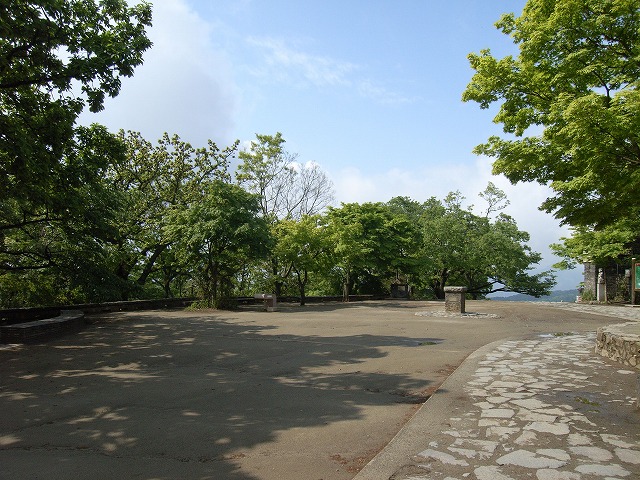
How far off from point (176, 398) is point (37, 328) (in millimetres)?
7714

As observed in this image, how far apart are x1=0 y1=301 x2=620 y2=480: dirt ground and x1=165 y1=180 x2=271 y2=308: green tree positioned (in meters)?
7.93

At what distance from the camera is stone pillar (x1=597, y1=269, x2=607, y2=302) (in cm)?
2722

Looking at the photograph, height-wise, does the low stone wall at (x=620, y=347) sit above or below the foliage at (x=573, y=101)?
below

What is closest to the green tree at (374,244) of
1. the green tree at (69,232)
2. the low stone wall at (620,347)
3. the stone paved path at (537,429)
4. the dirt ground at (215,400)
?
the green tree at (69,232)

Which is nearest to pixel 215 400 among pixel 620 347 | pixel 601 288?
pixel 620 347

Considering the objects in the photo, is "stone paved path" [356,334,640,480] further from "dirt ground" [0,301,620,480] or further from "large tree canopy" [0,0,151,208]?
"large tree canopy" [0,0,151,208]

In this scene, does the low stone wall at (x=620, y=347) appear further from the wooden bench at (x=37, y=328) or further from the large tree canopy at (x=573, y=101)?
the wooden bench at (x=37, y=328)

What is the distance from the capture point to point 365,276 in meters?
35.9

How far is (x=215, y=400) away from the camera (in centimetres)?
550

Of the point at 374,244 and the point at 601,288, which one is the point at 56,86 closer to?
the point at 374,244

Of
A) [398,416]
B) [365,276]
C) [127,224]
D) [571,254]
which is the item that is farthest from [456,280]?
[398,416]

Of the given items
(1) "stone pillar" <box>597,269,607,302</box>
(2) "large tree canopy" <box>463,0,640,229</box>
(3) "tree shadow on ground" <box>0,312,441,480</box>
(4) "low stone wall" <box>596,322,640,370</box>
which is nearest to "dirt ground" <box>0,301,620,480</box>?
(3) "tree shadow on ground" <box>0,312,441,480</box>

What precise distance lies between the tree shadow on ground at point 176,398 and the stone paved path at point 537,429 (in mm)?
1085

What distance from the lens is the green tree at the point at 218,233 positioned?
62.2 feet
